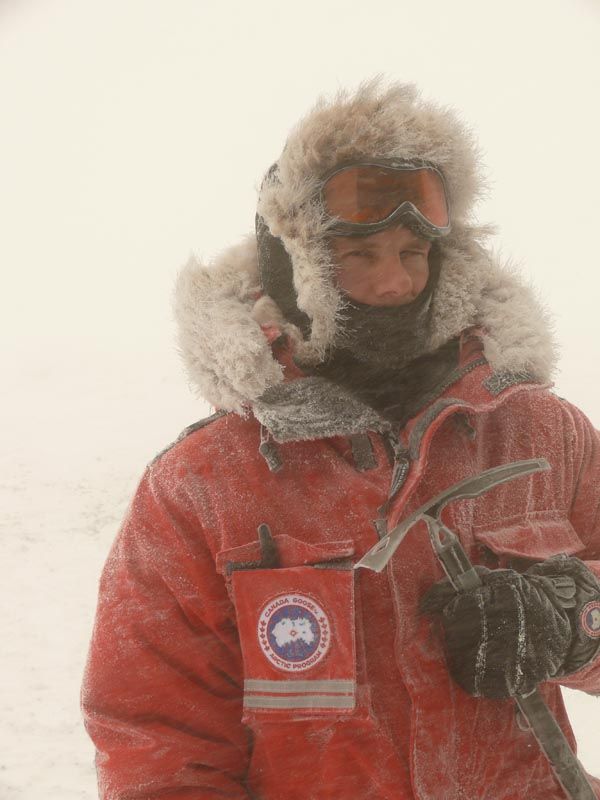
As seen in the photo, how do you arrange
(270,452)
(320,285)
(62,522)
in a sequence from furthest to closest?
(62,522), (320,285), (270,452)

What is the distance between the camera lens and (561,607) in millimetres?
1465

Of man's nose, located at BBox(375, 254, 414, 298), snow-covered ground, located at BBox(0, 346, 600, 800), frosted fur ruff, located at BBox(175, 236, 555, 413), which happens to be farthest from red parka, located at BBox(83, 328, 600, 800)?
snow-covered ground, located at BBox(0, 346, 600, 800)

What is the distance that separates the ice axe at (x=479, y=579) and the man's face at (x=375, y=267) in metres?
0.57

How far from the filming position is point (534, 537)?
5.23 ft

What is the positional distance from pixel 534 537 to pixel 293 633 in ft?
2.04

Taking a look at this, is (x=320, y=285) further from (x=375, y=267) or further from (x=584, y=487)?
(x=584, y=487)

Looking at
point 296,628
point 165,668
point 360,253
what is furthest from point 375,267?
point 165,668

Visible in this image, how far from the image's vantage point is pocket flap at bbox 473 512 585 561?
1.55 m

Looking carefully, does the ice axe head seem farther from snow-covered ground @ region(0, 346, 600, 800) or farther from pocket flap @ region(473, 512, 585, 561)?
snow-covered ground @ region(0, 346, 600, 800)

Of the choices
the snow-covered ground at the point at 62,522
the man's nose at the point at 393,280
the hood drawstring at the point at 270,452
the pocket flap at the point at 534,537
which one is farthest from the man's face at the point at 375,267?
the snow-covered ground at the point at 62,522

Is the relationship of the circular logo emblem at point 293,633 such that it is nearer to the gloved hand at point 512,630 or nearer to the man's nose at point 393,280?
the gloved hand at point 512,630

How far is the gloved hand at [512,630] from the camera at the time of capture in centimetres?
140

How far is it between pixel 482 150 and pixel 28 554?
6962 millimetres

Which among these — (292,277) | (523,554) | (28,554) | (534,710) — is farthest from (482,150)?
(28,554)
